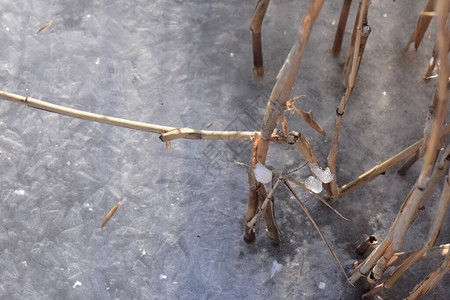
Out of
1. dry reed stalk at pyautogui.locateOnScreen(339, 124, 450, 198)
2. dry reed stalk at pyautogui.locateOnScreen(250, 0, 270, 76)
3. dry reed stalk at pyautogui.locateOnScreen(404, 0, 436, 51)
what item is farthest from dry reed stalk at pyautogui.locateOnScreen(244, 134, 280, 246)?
dry reed stalk at pyautogui.locateOnScreen(404, 0, 436, 51)

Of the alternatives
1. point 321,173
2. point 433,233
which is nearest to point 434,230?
point 433,233

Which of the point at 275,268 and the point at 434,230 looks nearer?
the point at 434,230

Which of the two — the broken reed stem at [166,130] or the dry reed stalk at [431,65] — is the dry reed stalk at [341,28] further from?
the broken reed stem at [166,130]

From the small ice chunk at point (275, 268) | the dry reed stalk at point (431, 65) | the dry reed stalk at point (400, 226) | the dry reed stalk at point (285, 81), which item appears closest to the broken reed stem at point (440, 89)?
the dry reed stalk at point (400, 226)

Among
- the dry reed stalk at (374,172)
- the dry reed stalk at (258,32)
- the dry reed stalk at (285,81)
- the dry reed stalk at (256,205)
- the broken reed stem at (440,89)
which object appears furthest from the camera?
the dry reed stalk at (258,32)

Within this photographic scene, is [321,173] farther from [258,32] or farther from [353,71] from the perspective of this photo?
[258,32]

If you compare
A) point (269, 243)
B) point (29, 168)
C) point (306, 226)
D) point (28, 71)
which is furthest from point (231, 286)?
point (28, 71)

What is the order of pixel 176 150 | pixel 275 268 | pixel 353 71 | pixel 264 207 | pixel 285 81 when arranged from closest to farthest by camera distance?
pixel 285 81, pixel 353 71, pixel 264 207, pixel 275 268, pixel 176 150
